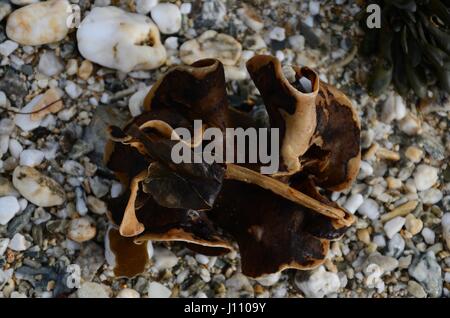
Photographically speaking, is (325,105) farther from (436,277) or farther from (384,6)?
(436,277)

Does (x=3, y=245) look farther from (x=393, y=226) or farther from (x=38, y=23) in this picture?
(x=393, y=226)

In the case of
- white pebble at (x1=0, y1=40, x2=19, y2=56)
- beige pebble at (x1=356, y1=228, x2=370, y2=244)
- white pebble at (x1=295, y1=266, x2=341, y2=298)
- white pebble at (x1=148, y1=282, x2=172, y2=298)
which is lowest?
white pebble at (x1=148, y1=282, x2=172, y2=298)

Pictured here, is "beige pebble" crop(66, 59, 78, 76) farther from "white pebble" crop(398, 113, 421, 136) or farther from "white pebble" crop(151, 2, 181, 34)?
"white pebble" crop(398, 113, 421, 136)

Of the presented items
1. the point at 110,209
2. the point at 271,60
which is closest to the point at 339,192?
the point at 271,60

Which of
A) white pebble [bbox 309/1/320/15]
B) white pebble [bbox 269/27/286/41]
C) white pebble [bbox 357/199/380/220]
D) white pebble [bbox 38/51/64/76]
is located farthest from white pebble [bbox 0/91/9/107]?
white pebble [bbox 357/199/380/220]

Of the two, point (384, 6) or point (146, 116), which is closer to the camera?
point (146, 116)
